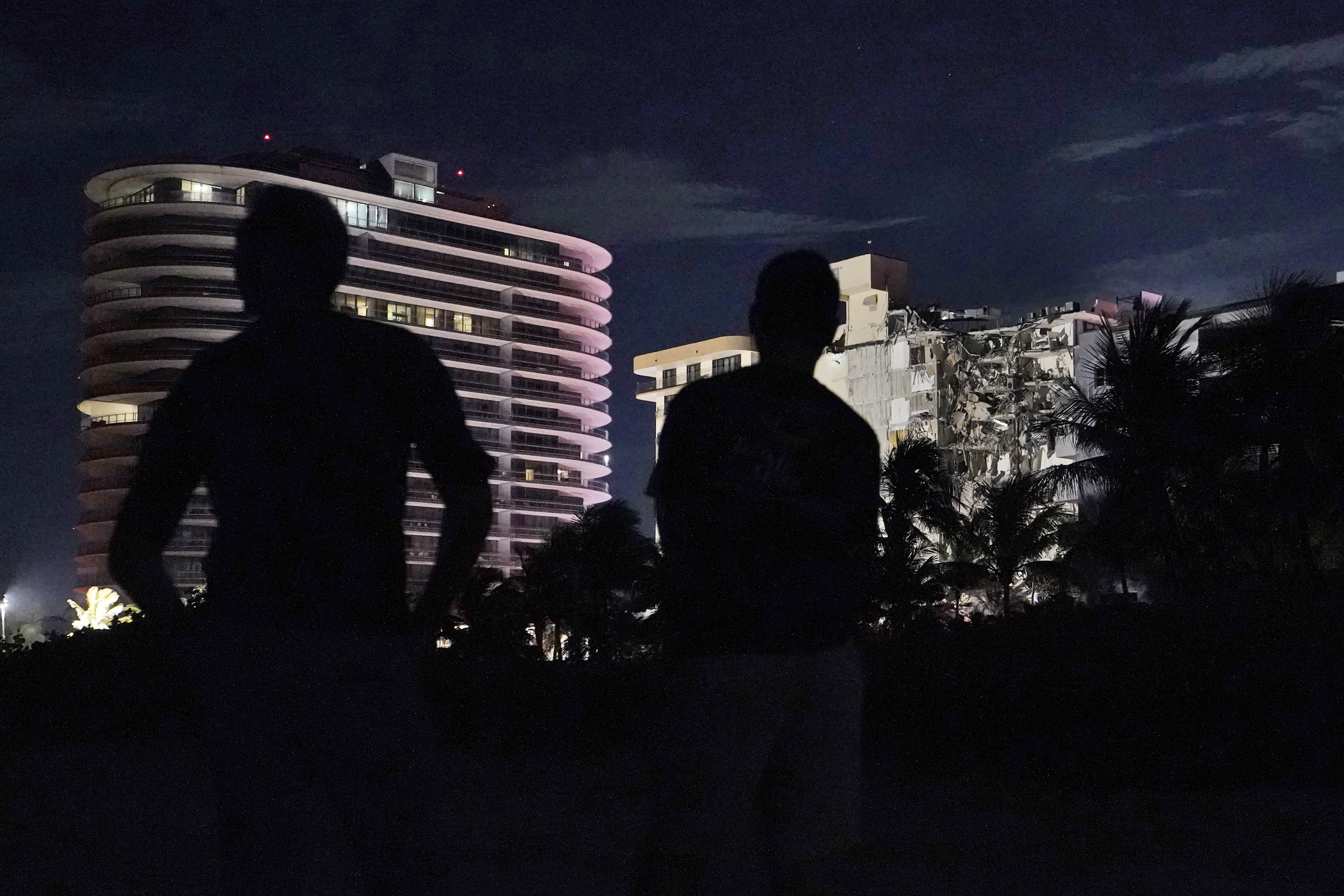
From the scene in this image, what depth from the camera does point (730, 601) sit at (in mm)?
3000

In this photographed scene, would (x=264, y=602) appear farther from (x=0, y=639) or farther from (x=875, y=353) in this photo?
(x=875, y=353)

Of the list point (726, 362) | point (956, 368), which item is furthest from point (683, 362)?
point (956, 368)

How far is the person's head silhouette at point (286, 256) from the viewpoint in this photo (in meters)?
2.83

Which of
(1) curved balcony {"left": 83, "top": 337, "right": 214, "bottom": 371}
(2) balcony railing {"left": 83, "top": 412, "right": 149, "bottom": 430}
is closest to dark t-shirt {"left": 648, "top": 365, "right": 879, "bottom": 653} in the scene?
(1) curved balcony {"left": 83, "top": 337, "right": 214, "bottom": 371}

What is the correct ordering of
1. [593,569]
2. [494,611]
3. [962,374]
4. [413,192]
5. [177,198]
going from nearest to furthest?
[494,611], [593,569], [962,374], [177,198], [413,192]

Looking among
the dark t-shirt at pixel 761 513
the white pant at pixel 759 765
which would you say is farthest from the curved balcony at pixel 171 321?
the white pant at pixel 759 765

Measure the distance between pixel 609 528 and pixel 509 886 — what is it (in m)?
42.8

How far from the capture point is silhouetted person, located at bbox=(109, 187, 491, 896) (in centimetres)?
266

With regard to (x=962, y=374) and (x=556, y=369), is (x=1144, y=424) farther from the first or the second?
(x=556, y=369)

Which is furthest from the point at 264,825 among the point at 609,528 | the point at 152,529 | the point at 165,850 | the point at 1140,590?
the point at 1140,590

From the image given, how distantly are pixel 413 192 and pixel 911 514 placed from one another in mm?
84963

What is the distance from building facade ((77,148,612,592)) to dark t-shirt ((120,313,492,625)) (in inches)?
3972

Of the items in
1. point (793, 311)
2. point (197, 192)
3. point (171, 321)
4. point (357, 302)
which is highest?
point (197, 192)

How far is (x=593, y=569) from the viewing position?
48.9 metres
